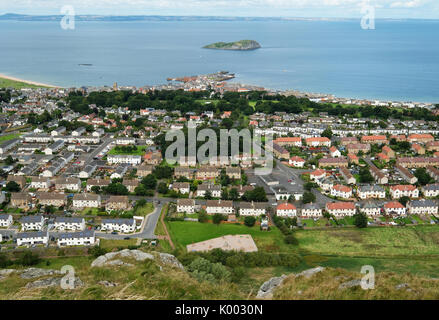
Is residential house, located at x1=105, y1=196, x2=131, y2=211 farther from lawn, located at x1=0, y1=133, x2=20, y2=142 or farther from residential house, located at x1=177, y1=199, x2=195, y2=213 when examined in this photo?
lawn, located at x1=0, y1=133, x2=20, y2=142

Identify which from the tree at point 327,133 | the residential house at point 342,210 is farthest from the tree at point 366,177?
the tree at point 327,133

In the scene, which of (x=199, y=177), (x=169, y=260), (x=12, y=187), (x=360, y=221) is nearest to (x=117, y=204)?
(x=199, y=177)

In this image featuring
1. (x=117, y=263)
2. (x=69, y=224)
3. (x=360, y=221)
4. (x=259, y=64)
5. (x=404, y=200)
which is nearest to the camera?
(x=117, y=263)

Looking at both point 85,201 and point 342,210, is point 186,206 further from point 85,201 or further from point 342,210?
point 342,210

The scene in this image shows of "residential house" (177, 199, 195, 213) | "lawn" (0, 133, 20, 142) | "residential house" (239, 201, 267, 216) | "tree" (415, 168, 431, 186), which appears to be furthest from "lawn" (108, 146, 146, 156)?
"tree" (415, 168, 431, 186)

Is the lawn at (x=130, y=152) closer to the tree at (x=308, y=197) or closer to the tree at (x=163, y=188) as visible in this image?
the tree at (x=163, y=188)

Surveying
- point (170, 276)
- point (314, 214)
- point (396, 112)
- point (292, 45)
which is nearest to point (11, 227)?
point (170, 276)

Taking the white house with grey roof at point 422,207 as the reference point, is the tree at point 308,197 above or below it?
above
